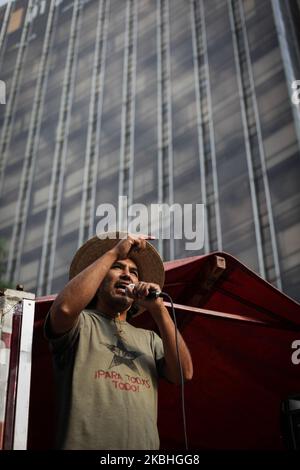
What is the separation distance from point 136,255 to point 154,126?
30.7 metres

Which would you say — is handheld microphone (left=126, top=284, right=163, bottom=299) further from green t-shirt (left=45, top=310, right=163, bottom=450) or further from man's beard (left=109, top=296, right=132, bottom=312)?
green t-shirt (left=45, top=310, right=163, bottom=450)

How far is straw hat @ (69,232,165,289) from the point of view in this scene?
3.82m

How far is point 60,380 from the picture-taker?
3.09 m

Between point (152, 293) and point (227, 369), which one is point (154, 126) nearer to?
point (227, 369)

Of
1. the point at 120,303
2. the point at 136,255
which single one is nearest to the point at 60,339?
the point at 120,303

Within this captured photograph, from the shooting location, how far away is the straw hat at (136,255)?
3.82 metres

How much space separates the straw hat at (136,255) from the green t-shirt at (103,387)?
569 millimetres

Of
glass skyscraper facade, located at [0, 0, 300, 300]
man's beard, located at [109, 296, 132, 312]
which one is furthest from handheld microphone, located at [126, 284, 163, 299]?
glass skyscraper facade, located at [0, 0, 300, 300]

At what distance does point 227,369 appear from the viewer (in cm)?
485

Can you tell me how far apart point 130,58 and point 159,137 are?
8975mm

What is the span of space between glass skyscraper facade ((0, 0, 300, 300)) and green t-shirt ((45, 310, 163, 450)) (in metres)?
19.4

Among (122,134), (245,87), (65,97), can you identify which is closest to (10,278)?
(122,134)

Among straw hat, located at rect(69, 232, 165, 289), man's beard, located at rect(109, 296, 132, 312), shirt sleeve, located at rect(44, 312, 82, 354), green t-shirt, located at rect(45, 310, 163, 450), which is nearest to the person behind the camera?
green t-shirt, located at rect(45, 310, 163, 450)
